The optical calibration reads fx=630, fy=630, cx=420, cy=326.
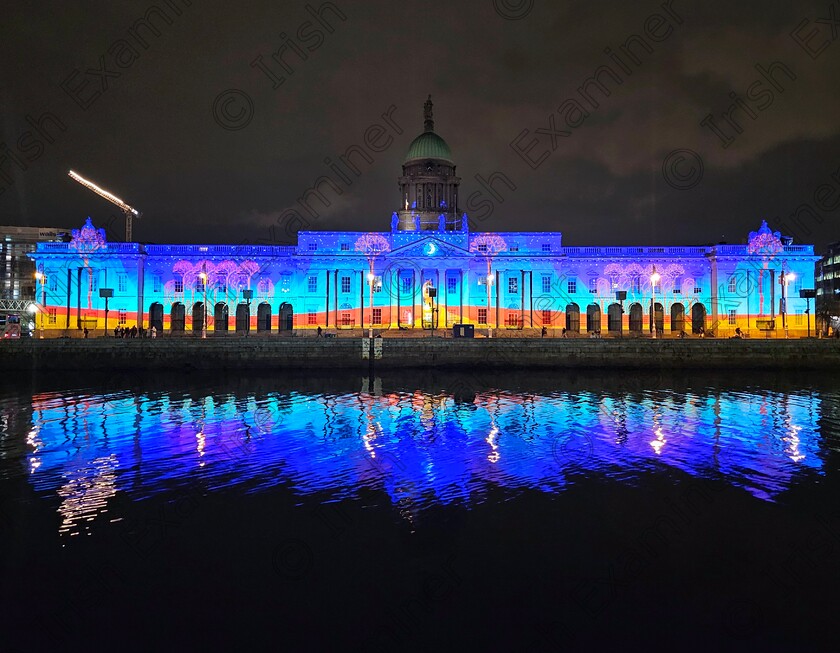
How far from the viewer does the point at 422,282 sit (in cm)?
7406

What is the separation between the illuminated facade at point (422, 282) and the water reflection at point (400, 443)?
1500 inches

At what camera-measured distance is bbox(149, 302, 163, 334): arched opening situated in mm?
74438

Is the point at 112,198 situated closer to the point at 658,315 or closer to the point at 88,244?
Answer: the point at 88,244

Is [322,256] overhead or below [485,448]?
overhead

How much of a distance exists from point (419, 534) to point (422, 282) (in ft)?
199

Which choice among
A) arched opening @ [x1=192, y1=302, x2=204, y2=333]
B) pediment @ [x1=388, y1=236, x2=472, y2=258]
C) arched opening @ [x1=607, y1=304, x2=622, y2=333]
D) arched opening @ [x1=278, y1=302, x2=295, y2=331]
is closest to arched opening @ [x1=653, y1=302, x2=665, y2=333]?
arched opening @ [x1=607, y1=304, x2=622, y2=333]

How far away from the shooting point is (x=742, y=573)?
494 inches

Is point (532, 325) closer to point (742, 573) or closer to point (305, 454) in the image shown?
point (305, 454)

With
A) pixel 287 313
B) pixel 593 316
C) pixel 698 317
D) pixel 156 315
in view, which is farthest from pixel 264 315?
pixel 698 317

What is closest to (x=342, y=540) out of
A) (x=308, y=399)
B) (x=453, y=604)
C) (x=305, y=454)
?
(x=453, y=604)

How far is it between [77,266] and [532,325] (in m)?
53.4

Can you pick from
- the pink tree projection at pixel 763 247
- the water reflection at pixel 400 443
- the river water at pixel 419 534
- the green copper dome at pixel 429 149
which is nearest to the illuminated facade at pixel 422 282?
the pink tree projection at pixel 763 247

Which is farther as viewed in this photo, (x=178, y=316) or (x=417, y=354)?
(x=178, y=316)

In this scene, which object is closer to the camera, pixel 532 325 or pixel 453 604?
pixel 453 604
